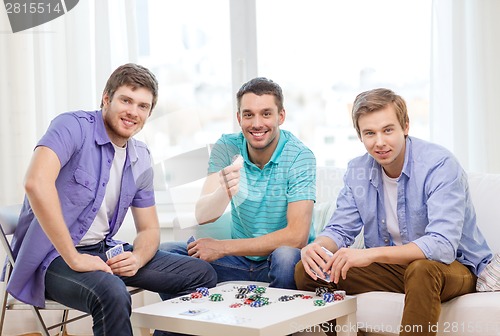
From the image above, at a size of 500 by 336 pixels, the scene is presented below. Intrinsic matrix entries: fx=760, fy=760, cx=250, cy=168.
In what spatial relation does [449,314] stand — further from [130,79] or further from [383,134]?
[130,79]

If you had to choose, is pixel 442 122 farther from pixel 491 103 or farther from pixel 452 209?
pixel 452 209

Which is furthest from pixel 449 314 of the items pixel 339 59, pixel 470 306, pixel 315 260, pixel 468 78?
pixel 339 59

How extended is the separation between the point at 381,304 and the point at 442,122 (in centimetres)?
157

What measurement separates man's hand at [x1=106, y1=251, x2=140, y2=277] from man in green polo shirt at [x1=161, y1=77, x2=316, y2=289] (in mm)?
387

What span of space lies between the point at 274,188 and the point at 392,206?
501mm

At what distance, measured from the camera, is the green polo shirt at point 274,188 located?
298 cm

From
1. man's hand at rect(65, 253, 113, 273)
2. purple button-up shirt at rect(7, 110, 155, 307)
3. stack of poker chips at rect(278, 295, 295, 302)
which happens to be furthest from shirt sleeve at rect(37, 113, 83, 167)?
stack of poker chips at rect(278, 295, 295, 302)

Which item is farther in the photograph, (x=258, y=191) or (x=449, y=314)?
(x=258, y=191)

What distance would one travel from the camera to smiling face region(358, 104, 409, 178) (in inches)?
103

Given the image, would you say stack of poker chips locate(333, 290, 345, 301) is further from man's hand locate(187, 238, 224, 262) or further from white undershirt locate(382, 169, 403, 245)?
man's hand locate(187, 238, 224, 262)

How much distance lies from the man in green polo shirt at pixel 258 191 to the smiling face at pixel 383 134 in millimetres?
406

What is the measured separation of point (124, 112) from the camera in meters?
2.64

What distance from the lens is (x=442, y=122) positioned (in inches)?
151

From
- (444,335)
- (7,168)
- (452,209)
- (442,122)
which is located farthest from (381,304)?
(7,168)
